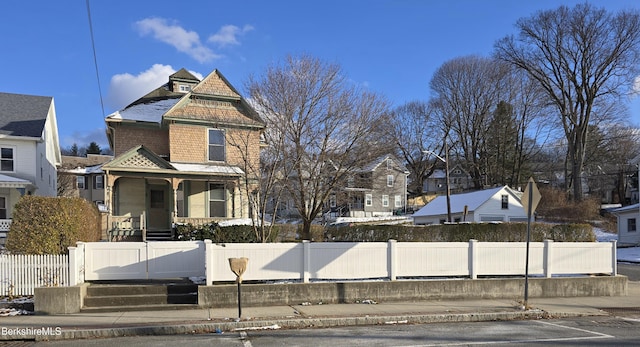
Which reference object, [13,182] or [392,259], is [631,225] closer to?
[392,259]

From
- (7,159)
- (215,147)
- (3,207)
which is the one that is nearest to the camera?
(215,147)

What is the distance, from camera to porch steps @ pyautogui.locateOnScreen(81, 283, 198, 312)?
408 inches

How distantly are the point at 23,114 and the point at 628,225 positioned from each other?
142ft

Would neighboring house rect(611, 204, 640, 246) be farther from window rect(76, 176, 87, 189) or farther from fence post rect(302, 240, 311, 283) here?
window rect(76, 176, 87, 189)

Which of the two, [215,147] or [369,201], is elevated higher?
[215,147]

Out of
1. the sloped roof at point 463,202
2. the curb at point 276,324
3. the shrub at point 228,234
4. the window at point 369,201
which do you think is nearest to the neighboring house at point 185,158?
the shrub at point 228,234

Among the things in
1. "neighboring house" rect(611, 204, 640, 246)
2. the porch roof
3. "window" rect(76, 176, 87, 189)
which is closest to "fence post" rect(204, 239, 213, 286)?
the porch roof

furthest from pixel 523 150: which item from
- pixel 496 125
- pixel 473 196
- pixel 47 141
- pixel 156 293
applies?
pixel 156 293

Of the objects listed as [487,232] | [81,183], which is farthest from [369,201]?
[487,232]

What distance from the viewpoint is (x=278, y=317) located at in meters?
9.61

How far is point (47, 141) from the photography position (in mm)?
29516

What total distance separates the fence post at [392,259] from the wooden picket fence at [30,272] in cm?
764

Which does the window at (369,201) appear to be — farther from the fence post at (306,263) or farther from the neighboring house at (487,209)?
the fence post at (306,263)

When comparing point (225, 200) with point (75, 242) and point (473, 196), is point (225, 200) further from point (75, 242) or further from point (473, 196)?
point (473, 196)
